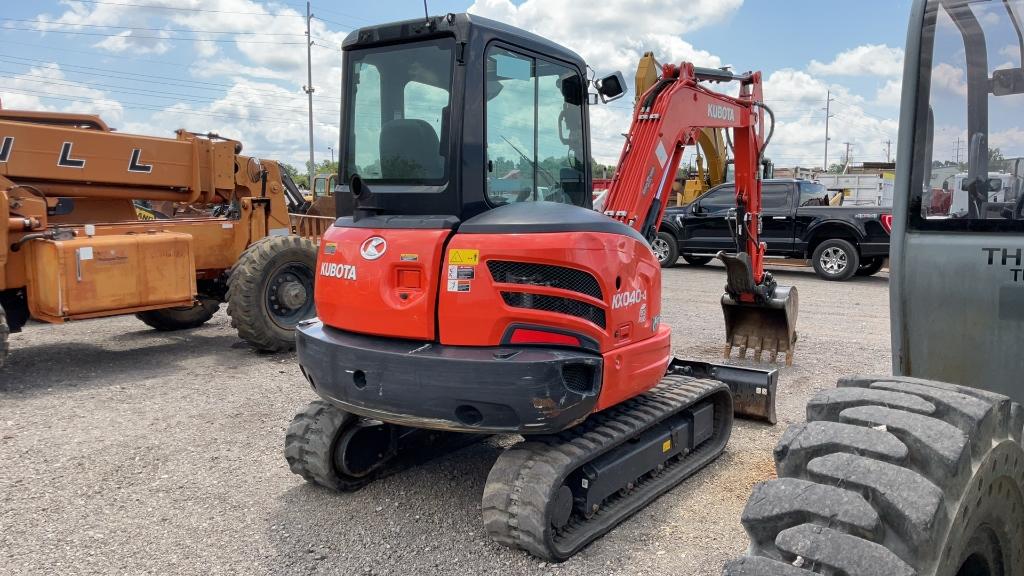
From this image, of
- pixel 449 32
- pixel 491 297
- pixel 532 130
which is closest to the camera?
pixel 491 297

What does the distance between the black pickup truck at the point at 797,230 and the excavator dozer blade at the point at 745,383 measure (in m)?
7.89

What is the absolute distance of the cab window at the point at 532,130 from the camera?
3900 millimetres

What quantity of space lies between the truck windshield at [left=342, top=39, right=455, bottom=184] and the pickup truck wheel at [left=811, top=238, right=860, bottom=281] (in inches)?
483

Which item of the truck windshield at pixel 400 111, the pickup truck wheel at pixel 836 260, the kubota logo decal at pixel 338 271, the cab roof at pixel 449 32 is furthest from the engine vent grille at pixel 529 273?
the pickup truck wheel at pixel 836 260

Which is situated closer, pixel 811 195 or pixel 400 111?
pixel 400 111

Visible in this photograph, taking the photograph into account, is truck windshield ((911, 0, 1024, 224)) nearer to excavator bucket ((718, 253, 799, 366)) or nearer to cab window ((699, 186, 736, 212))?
excavator bucket ((718, 253, 799, 366))

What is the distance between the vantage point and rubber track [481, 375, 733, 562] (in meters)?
3.52

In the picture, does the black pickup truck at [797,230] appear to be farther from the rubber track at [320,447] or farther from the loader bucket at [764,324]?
the rubber track at [320,447]

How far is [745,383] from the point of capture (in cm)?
561

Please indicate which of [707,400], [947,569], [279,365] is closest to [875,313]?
[707,400]

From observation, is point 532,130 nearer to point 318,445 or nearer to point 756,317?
point 318,445

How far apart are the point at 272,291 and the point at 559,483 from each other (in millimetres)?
5459

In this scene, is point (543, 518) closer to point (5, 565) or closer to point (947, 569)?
point (947, 569)

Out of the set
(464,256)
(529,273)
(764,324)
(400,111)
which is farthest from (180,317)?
(529,273)
